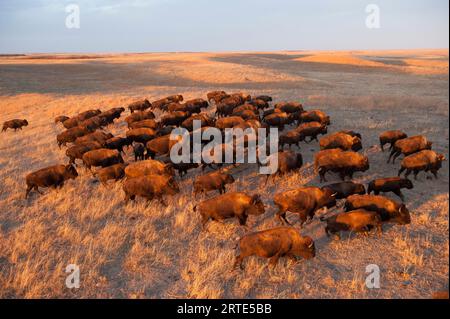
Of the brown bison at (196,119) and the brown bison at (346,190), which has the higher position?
the brown bison at (196,119)

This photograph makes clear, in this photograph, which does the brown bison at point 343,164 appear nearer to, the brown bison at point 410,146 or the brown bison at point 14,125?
the brown bison at point 410,146

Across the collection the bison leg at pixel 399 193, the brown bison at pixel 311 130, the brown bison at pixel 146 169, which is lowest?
the bison leg at pixel 399 193

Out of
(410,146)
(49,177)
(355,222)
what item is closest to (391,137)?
(410,146)

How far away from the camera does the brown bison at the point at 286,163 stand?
11875 mm

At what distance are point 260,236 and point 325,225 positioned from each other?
2.41 m

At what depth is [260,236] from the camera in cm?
766

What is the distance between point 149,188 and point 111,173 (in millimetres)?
2164

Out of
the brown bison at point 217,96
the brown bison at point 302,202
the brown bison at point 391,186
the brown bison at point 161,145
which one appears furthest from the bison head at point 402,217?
the brown bison at point 217,96

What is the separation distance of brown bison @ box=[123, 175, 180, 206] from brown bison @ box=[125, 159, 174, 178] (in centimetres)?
110

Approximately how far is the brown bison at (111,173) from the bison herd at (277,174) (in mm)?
31

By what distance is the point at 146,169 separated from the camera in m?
12.1

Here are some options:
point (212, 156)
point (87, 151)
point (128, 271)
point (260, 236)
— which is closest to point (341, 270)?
point (260, 236)

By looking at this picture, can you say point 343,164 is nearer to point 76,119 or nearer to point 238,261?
point 238,261

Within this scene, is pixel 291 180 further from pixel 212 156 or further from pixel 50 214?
pixel 50 214
